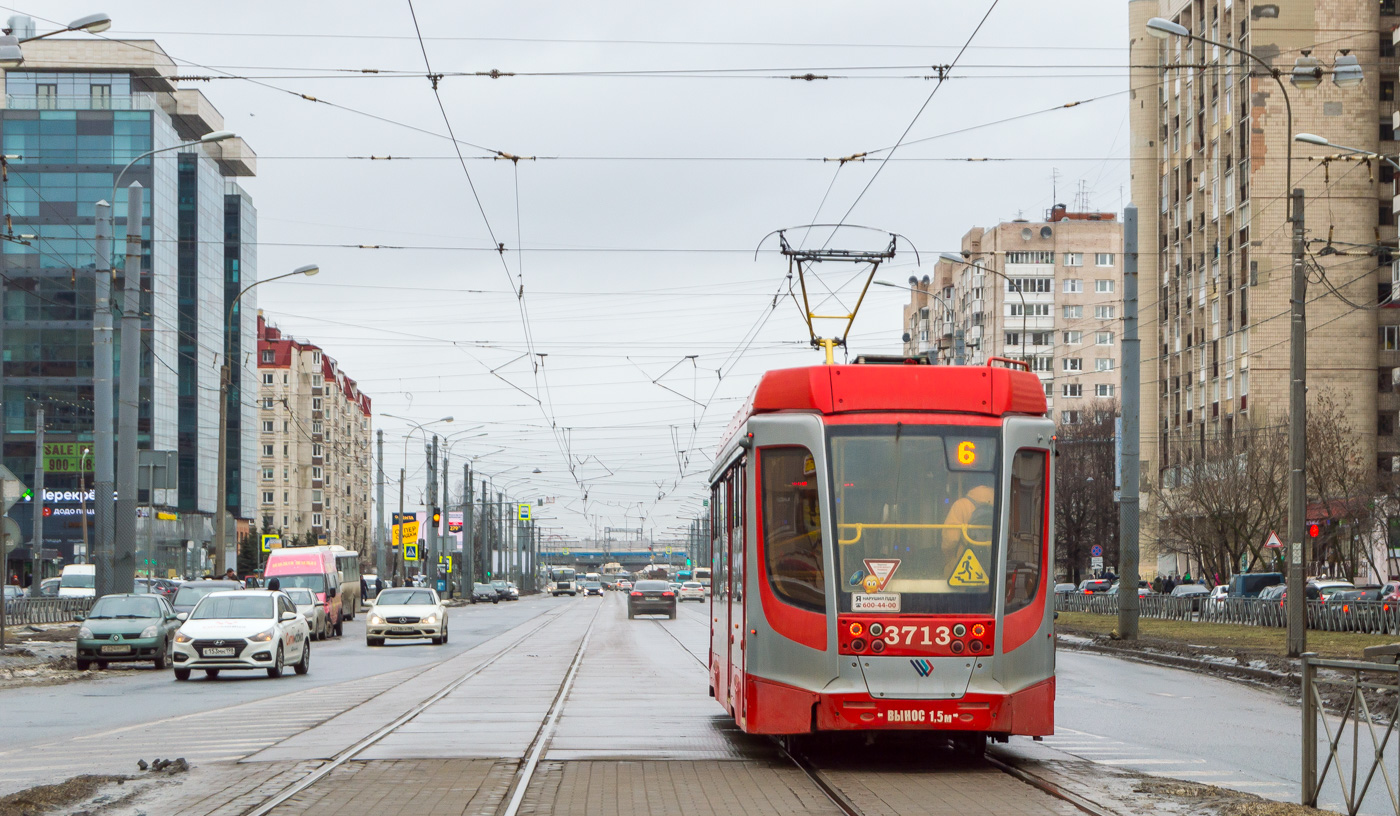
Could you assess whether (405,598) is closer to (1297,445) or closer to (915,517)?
(1297,445)

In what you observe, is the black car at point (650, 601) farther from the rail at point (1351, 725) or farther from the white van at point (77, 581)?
the rail at point (1351, 725)

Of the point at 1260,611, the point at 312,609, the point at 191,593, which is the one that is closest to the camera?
the point at 191,593

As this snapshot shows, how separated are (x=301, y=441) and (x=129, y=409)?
12214 centimetres

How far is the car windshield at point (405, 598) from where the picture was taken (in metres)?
39.2

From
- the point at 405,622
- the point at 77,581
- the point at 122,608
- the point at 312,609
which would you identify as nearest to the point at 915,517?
the point at 122,608

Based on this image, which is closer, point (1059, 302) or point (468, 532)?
point (468, 532)

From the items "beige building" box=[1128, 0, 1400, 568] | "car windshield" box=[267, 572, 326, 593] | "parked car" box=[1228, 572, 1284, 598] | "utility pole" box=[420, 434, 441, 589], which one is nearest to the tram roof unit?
"car windshield" box=[267, 572, 326, 593]

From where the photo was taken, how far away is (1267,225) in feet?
231

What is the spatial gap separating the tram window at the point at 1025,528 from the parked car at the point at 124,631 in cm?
1986

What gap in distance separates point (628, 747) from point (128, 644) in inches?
665

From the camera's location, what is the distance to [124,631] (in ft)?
91.3

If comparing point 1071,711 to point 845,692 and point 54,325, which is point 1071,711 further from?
point 54,325

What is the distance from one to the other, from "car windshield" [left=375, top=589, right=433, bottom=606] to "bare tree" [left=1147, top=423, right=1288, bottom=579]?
28585 millimetres

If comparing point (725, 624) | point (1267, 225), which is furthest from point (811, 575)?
point (1267, 225)
